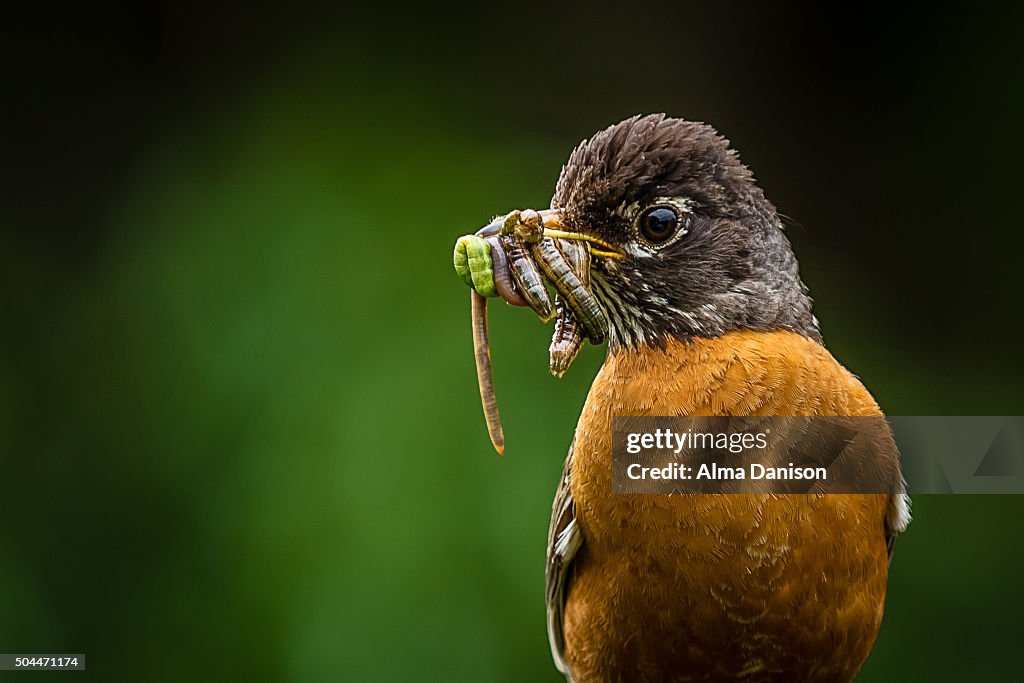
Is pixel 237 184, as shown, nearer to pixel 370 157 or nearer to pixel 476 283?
pixel 370 157

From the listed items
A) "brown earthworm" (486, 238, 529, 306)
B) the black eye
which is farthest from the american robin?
"brown earthworm" (486, 238, 529, 306)

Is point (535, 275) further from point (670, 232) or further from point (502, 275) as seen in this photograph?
point (670, 232)

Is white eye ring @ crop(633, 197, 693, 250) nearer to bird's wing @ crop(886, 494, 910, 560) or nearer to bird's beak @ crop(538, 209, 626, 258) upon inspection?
bird's beak @ crop(538, 209, 626, 258)

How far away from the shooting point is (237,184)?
507cm

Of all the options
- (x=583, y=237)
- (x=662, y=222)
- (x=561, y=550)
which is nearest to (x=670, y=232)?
(x=662, y=222)

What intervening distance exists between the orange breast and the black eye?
0.25 metres

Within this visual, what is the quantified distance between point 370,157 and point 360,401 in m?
1.13

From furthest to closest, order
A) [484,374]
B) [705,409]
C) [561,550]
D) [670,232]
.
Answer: [561,550] < [670,232] < [705,409] < [484,374]

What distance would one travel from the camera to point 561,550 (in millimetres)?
2926

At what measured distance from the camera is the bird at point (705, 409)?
102 inches

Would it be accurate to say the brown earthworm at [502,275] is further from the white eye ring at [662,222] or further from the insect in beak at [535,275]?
the white eye ring at [662,222]

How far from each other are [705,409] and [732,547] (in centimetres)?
31

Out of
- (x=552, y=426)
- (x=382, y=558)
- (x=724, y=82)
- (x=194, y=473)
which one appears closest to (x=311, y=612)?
(x=382, y=558)

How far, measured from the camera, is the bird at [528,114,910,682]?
2.60 m
